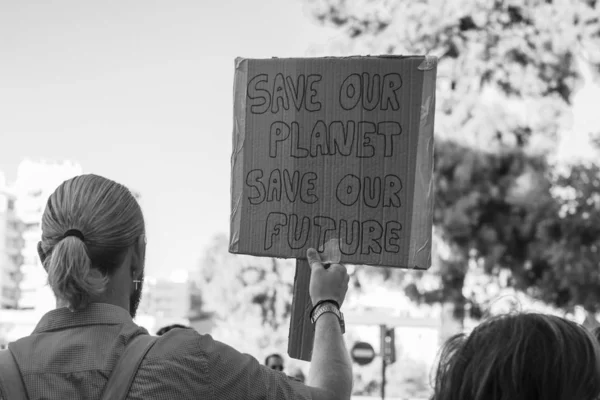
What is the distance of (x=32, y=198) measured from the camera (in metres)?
45.6

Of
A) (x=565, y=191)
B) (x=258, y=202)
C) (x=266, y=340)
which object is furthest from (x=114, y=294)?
(x=266, y=340)

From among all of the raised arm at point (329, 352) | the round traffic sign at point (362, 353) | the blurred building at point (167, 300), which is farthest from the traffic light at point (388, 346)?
the blurred building at point (167, 300)

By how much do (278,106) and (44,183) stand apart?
3140 centimetres

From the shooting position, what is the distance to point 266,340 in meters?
27.8

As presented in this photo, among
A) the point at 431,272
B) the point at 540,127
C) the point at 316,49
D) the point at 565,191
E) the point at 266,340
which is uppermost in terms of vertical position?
the point at 316,49

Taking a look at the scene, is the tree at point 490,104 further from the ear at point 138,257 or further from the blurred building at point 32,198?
the ear at point 138,257

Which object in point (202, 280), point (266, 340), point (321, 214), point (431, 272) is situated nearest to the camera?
point (321, 214)

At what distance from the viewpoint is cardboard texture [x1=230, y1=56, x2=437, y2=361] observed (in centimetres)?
318

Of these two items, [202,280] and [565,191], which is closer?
[565,191]

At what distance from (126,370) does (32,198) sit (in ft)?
147

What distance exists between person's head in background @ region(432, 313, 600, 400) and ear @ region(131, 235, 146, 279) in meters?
0.78

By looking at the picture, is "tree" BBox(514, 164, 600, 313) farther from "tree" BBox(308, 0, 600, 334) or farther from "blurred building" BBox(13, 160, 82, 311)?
"blurred building" BBox(13, 160, 82, 311)

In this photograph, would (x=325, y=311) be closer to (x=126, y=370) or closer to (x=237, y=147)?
(x=126, y=370)

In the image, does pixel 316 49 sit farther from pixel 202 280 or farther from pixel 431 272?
pixel 202 280
